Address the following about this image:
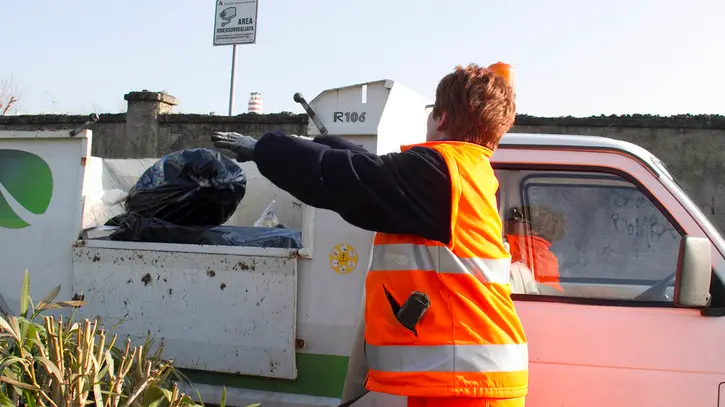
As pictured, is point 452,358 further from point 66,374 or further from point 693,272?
point 66,374

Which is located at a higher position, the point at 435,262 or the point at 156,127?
the point at 156,127

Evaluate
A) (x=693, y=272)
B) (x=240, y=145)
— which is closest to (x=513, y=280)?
(x=693, y=272)

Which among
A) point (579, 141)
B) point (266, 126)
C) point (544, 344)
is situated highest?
point (266, 126)

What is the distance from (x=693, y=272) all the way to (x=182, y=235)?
87.6 inches

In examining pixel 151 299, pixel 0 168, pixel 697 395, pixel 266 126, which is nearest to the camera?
pixel 697 395

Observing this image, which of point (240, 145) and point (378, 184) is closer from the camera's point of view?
point (378, 184)

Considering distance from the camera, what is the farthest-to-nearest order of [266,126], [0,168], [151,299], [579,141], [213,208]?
[266,126] → [213,208] → [0,168] → [151,299] → [579,141]

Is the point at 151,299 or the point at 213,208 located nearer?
the point at 151,299

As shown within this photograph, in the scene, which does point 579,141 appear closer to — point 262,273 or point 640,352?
point 640,352

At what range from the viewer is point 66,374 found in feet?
6.84

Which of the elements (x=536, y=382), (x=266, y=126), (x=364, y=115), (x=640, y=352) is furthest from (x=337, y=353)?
(x=266, y=126)

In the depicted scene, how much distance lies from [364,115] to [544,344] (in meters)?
1.16

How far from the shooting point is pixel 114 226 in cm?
324

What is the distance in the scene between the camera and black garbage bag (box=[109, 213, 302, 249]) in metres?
3.09
